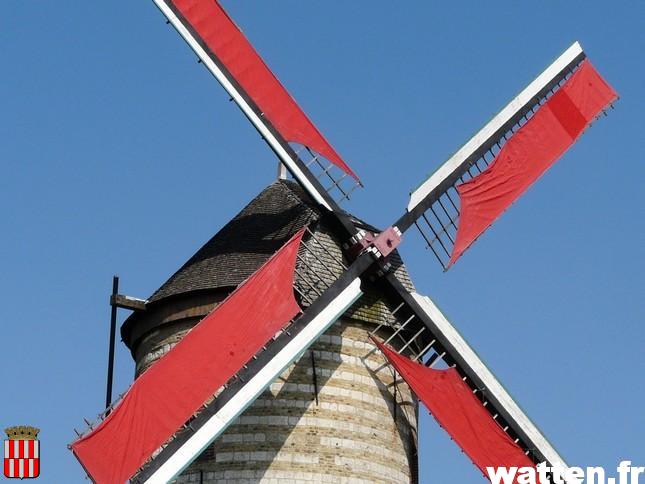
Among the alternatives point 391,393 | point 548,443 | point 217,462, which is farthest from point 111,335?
point 548,443

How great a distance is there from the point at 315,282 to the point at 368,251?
43.1 inches

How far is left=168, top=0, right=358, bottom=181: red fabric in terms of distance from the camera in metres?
25.7

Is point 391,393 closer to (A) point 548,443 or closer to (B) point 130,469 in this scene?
(A) point 548,443

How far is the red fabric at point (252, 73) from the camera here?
84.4 ft

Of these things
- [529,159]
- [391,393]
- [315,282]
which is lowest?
[391,393]

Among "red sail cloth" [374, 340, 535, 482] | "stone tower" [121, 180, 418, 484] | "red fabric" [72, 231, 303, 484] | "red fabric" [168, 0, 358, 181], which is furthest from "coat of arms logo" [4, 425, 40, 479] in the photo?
"red fabric" [168, 0, 358, 181]

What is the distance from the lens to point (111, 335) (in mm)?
27125

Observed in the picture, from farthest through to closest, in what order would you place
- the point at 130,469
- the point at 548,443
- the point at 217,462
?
the point at 548,443 → the point at 217,462 → the point at 130,469

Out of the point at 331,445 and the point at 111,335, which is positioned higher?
the point at 111,335

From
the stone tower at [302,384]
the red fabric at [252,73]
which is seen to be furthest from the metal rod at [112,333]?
the red fabric at [252,73]

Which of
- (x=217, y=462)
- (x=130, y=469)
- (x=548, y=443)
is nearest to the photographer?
(x=130, y=469)

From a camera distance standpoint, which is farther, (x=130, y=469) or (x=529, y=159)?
(x=529, y=159)

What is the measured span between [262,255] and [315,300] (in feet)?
5.49

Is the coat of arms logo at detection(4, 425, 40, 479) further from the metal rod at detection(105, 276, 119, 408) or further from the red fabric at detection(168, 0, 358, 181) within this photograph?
the red fabric at detection(168, 0, 358, 181)
